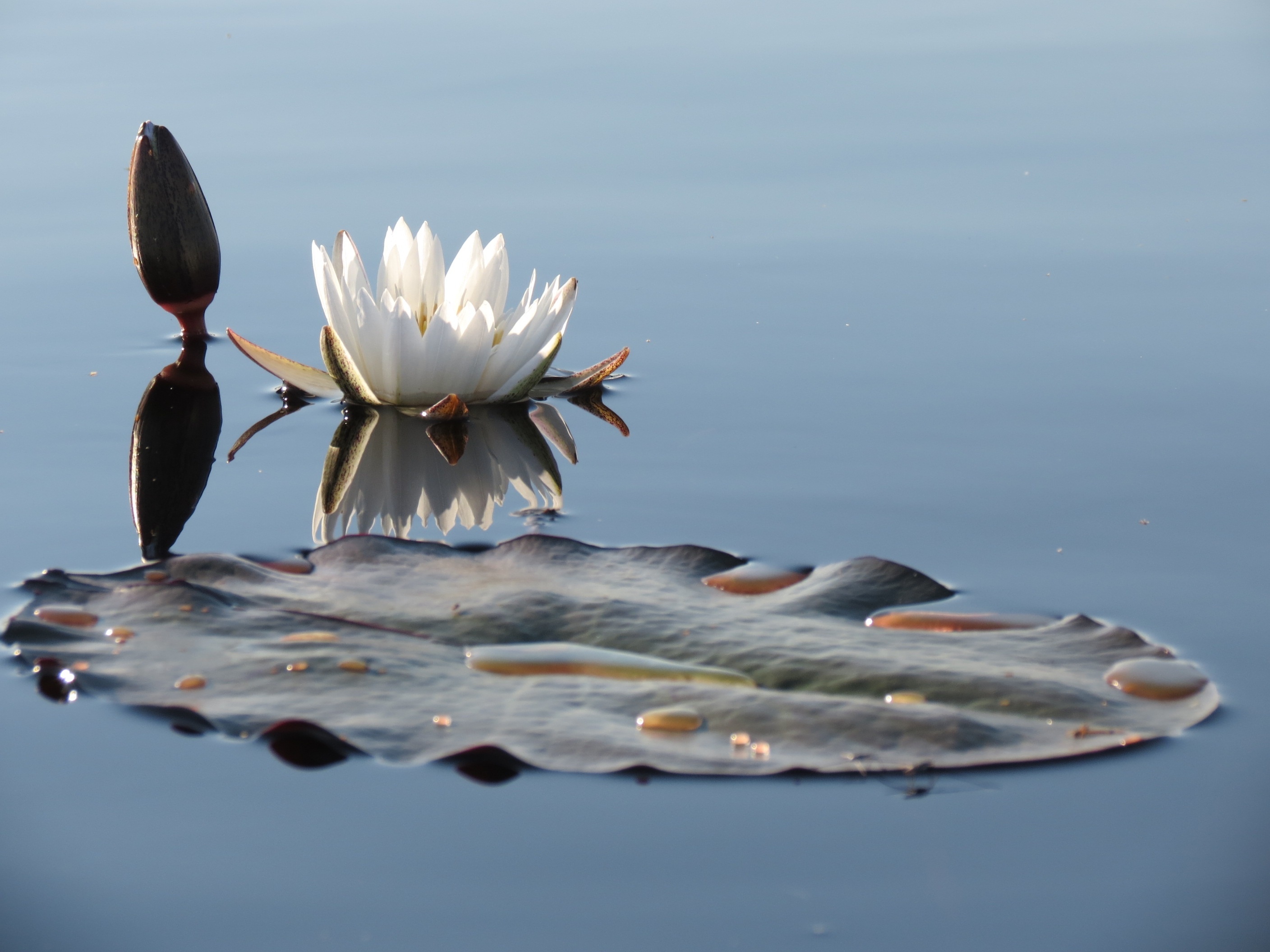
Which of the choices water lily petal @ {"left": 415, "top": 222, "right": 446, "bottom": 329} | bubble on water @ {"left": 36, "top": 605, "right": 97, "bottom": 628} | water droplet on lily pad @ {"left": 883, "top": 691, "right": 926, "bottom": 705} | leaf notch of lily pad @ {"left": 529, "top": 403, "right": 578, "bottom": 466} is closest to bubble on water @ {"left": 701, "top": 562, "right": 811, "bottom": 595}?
water droplet on lily pad @ {"left": 883, "top": 691, "right": 926, "bottom": 705}

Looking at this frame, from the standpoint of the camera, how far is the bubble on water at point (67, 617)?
1746 mm

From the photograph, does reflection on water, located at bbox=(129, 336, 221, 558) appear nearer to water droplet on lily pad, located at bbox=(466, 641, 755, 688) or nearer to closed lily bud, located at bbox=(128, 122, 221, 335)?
closed lily bud, located at bbox=(128, 122, 221, 335)

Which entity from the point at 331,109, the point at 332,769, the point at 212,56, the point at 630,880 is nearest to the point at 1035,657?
the point at 630,880

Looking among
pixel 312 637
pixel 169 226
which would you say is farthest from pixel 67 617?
pixel 169 226

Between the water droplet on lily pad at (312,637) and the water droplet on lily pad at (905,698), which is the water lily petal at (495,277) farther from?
the water droplet on lily pad at (905,698)

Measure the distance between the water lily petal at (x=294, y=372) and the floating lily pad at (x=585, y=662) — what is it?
2.94ft

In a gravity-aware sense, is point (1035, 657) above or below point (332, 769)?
above

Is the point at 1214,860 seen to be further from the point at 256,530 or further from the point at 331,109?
the point at 331,109

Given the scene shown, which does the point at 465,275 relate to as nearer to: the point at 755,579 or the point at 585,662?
the point at 755,579

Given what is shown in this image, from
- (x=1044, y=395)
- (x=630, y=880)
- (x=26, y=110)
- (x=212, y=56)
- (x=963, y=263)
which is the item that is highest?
(x=212, y=56)

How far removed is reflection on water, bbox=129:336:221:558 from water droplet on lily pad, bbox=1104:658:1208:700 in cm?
136

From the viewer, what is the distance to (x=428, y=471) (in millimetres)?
2383

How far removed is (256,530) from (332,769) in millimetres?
714

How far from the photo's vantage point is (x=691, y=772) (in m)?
1.46
